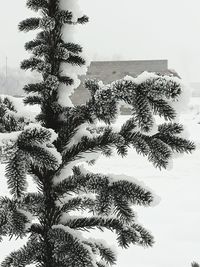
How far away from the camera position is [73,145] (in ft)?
5.72

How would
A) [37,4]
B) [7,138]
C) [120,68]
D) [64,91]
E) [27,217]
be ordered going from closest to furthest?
[7,138], [27,217], [37,4], [64,91], [120,68]

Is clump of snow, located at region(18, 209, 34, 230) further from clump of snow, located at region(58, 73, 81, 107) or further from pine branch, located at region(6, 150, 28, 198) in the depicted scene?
clump of snow, located at region(58, 73, 81, 107)

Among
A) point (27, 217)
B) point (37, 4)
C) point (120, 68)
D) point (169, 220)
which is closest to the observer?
point (27, 217)

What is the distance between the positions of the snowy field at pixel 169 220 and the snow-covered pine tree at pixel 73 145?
0.33 m

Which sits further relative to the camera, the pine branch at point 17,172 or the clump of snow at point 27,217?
the clump of snow at point 27,217

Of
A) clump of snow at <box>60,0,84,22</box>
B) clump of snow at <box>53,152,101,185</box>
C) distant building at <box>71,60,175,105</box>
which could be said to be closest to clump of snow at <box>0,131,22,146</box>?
clump of snow at <box>53,152,101,185</box>

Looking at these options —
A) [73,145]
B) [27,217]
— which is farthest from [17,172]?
[73,145]

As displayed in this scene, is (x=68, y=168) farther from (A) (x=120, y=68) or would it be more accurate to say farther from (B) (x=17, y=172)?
(A) (x=120, y=68)

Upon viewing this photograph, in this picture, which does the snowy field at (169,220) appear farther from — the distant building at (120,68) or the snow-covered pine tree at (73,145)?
the distant building at (120,68)

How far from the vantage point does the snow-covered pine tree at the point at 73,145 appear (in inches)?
58.8

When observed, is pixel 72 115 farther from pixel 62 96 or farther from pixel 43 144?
pixel 43 144

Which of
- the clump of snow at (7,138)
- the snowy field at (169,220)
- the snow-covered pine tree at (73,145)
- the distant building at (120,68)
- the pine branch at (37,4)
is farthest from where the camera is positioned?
the distant building at (120,68)

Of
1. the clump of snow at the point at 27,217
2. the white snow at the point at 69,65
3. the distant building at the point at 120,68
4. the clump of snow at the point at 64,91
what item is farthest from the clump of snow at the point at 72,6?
the distant building at the point at 120,68

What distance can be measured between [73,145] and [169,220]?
4591mm
